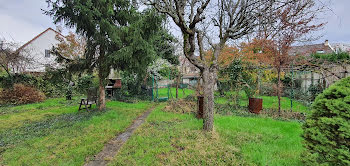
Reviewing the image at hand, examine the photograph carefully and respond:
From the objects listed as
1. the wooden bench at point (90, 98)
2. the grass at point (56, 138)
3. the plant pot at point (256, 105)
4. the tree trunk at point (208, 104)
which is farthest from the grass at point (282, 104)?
the wooden bench at point (90, 98)

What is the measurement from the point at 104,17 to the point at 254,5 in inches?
214

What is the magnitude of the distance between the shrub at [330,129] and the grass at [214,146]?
63 centimetres

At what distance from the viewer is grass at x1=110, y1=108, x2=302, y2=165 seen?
2490 mm

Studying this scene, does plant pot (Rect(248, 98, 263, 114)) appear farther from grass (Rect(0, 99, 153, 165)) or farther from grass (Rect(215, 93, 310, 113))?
grass (Rect(0, 99, 153, 165))

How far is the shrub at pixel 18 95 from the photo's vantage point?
8508 mm

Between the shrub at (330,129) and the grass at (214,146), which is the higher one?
the shrub at (330,129)

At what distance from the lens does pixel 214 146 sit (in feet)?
9.60

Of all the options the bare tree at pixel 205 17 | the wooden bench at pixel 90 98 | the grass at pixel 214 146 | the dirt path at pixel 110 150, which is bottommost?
the dirt path at pixel 110 150

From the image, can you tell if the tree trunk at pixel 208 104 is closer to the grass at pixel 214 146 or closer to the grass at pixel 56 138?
the grass at pixel 214 146

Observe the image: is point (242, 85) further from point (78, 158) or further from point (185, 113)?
point (78, 158)

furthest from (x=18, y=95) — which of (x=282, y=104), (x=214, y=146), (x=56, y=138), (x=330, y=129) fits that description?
(x=282, y=104)

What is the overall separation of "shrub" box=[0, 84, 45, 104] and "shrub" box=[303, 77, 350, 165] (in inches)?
508

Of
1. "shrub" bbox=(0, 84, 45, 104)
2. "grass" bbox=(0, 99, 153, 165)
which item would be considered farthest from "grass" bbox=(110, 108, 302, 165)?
"shrub" bbox=(0, 84, 45, 104)

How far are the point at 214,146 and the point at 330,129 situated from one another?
177cm
